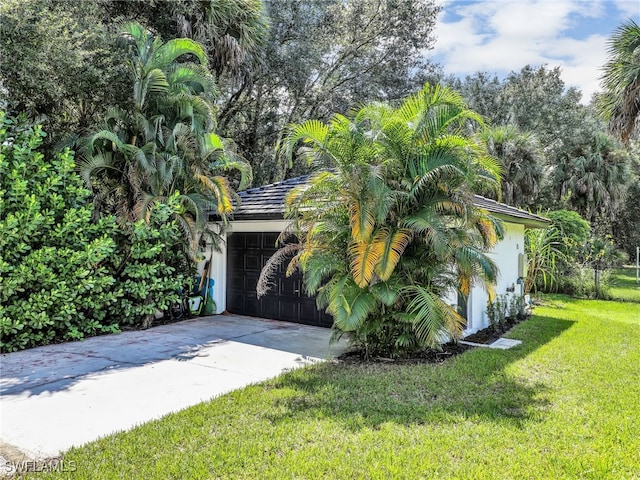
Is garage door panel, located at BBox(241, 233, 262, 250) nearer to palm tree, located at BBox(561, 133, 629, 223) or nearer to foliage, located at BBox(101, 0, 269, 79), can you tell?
foliage, located at BBox(101, 0, 269, 79)

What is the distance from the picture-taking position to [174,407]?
16.9ft

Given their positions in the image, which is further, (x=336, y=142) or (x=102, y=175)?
(x=102, y=175)

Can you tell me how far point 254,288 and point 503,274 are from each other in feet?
21.4

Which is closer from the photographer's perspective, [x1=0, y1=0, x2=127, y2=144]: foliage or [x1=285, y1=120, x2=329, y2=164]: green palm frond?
[x1=285, y1=120, x2=329, y2=164]: green palm frond

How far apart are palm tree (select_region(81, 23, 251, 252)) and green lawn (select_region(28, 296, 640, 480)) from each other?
5.27 metres

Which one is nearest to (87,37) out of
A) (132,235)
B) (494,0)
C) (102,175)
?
(102,175)

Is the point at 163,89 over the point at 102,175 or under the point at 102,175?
over

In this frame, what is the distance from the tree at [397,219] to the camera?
6590mm

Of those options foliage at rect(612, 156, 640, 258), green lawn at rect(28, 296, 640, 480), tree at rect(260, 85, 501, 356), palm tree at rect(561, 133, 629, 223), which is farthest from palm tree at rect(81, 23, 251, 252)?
foliage at rect(612, 156, 640, 258)

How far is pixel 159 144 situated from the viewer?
9688mm

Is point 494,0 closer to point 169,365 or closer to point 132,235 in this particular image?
point 132,235

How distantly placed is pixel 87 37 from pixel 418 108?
6927 millimetres

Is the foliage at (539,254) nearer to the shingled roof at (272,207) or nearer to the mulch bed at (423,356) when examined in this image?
the shingled roof at (272,207)

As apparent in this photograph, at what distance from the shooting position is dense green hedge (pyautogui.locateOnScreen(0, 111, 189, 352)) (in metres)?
7.61
